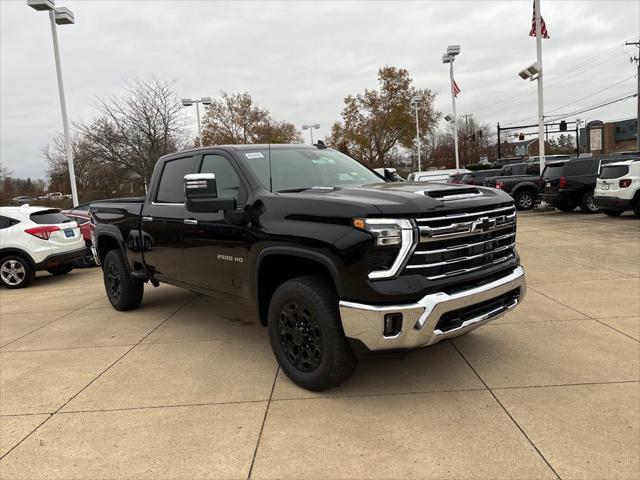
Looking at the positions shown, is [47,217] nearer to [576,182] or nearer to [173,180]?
[173,180]

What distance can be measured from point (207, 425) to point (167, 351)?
5.51 feet

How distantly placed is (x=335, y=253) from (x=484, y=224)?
3.63ft

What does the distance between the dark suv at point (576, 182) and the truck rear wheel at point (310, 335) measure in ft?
48.9

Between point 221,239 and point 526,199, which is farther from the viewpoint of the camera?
point 526,199

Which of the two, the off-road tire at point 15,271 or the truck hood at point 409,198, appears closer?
the truck hood at point 409,198

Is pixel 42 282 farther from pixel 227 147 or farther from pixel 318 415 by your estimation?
pixel 318 415

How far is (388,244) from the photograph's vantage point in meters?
3.07

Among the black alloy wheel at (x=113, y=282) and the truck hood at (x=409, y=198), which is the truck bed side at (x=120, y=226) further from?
the truck hood at (x=409, y=198)

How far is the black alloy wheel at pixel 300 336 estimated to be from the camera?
137 inches

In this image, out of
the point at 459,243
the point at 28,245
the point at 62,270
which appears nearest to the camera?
the point at 459,243

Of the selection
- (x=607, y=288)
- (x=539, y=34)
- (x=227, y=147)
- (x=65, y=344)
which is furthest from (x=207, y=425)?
(x=539, y=34)

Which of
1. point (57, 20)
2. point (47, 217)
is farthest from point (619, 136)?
point (47, 217)

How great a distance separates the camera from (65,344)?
522cm

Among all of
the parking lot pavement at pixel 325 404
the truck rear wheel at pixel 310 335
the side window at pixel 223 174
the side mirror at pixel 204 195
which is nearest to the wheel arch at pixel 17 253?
the parking lot pavement at pixel 325 404
